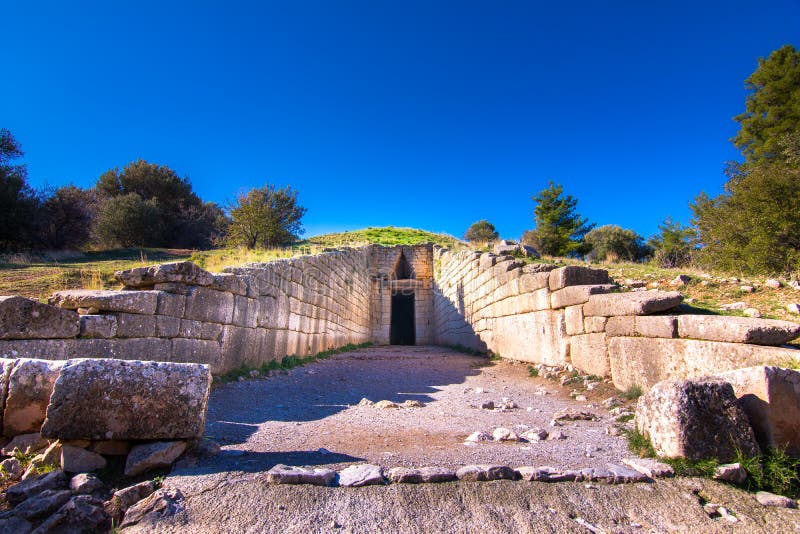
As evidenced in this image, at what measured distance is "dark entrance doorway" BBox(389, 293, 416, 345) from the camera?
23859 millimetres

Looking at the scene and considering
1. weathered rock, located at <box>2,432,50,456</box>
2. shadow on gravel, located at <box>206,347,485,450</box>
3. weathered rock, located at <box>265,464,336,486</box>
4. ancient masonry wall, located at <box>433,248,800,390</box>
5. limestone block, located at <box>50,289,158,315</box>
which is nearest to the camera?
weathered rock, located at <box>265,464,336,486</box>

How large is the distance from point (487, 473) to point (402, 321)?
21.9 m

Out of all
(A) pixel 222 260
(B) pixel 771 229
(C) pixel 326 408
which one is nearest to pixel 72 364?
(C) pixel 326 408

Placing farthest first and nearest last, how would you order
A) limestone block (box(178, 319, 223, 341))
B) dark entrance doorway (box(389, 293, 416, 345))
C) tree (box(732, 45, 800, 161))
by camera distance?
dark entrance doorway (box(389, 293, 416, 345)) → tree (box(732, 45, 800, 161)) → limestone block (box(178, 319, 223, 341))

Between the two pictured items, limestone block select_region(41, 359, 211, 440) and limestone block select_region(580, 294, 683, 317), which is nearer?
limestone block select_region(41, 359, 211, 440)

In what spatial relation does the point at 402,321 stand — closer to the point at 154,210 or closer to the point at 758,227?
the point at 154,210

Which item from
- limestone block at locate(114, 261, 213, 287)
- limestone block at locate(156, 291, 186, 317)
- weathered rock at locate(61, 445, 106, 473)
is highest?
limestone block at locate(114, 261, 213, 287)

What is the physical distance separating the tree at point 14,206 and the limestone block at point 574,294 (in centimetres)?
1732

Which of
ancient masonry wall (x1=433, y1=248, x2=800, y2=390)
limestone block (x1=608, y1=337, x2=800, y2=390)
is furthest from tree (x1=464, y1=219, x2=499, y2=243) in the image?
limestone block (x1=608, y1=337, x2=800, y2=390)

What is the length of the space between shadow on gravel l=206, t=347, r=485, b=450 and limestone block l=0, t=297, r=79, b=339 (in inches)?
64.2

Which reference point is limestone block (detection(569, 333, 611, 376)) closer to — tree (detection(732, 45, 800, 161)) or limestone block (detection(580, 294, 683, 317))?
limestone block (detection(580, 294, 683, 317))

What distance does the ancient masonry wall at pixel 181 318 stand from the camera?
375 centimetres

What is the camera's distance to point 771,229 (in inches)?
400

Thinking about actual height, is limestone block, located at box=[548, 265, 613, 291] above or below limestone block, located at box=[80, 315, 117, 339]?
above
